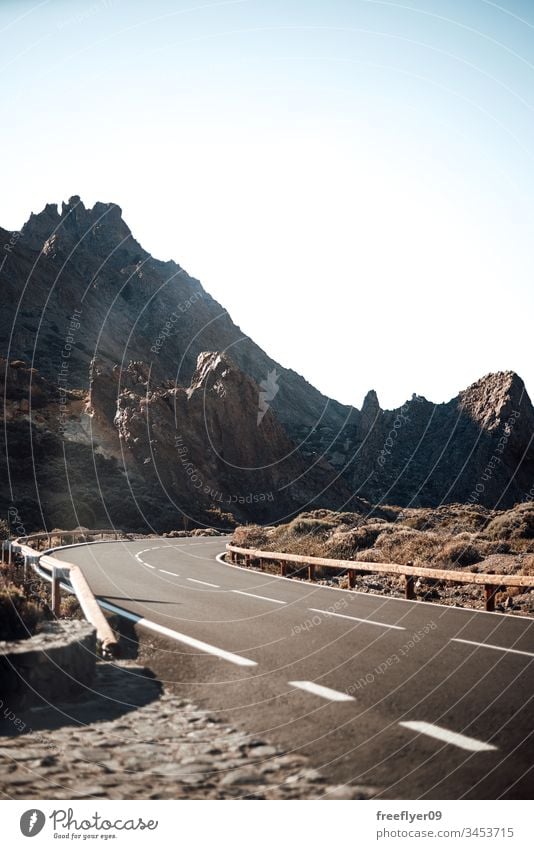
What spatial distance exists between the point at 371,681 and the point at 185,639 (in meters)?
3.26

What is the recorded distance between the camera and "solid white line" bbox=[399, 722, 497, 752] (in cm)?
463

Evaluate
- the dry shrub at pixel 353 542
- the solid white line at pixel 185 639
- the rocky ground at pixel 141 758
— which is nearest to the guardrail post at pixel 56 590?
the solid white line at pixel 185 639

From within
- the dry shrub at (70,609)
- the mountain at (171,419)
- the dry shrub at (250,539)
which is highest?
the mountain at (171,419)

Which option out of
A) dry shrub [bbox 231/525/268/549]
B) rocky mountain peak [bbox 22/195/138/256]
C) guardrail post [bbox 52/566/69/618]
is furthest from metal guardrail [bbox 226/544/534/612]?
rocky mountain peak [bbox 22/195/138/256]

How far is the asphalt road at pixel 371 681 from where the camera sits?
430cm

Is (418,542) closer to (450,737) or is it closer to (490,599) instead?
(490,599)

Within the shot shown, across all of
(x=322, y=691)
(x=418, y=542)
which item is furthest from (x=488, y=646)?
(x=418, y=542)

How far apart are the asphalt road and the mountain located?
42.3 m

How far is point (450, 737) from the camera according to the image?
191 inches

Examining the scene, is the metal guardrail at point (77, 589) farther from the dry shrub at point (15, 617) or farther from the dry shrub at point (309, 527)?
the dry shrub at point (309, 527)

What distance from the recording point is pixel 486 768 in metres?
4.22

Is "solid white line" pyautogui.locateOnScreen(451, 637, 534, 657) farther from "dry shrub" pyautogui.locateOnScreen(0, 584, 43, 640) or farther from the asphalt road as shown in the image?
"dry shrub" pyautogui.locateOnScreen(0, 584, 43, 640)

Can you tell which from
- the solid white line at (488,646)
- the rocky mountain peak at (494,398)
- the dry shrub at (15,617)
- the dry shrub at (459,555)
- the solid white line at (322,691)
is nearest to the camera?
the solid white line at (322,691)
